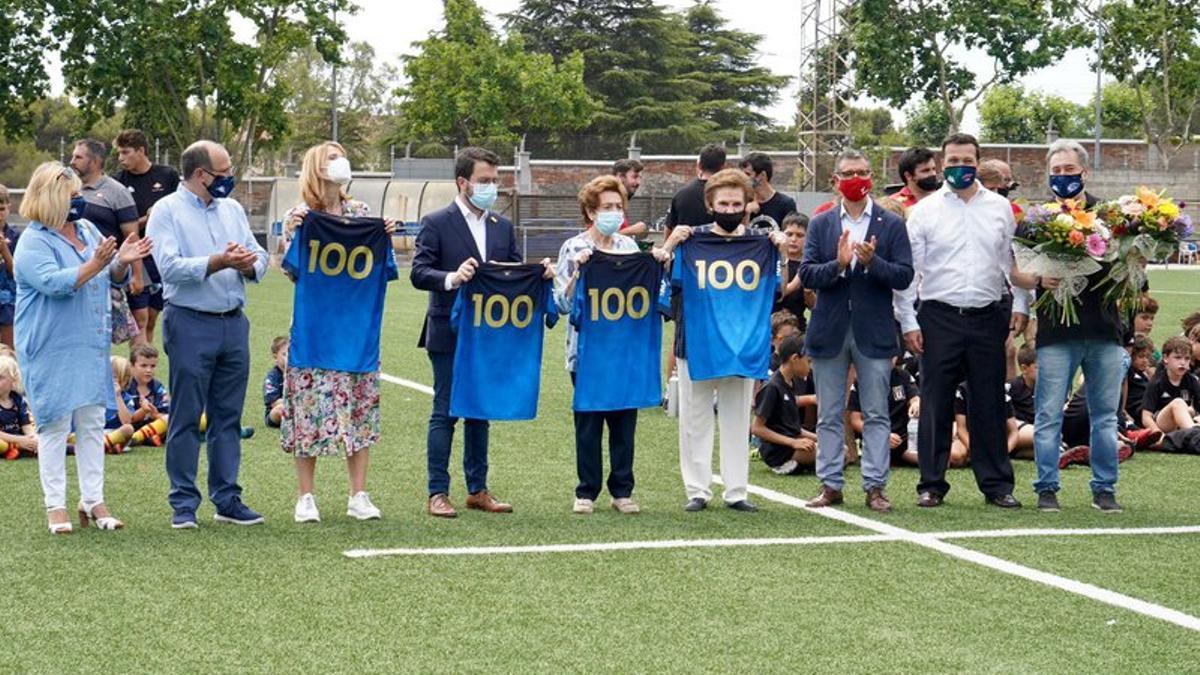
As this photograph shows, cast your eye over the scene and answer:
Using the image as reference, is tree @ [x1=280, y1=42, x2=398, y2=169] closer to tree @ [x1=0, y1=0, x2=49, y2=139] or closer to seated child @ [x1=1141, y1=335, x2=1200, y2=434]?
tree @ [x1=0, y1=0, x2=49, y2=139]

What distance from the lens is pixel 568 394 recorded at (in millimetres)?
16562

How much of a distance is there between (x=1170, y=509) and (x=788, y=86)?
271 feet

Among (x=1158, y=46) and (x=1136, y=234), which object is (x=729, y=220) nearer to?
(x=1136, y=234)

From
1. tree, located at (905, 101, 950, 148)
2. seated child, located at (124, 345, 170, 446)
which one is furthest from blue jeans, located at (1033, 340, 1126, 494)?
tree, located at (905, 101, 950, 148)

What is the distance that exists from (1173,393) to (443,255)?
254 inches

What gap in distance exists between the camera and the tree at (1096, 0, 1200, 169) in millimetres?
57531

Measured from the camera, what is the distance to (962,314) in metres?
10.0

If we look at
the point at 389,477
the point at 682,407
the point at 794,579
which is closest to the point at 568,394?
the point at 389,477

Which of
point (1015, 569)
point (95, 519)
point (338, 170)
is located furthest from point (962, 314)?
point (95, 519)

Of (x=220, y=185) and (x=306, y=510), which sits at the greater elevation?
(x=220, y=185)

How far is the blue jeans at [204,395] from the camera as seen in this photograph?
9047 mm

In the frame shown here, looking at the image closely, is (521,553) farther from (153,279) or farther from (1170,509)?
(153,279)

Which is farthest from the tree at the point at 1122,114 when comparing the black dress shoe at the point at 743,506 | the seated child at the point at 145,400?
the black dress shoe at the point at 743,506

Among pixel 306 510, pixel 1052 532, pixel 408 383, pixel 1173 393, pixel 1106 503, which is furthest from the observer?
pixel 408 383
